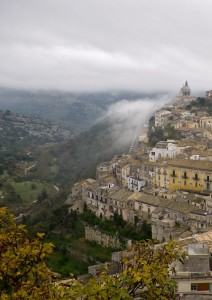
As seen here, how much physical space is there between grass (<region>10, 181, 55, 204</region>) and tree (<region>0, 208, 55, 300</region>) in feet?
264

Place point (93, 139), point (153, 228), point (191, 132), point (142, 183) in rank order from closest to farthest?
point (153, 228) < point (142, 183) < point (191, 132) < point (93, 139)

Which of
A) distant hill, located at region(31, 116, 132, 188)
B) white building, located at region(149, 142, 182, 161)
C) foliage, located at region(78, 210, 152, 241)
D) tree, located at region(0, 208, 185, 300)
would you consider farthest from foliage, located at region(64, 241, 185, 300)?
distant hill, located at region(31, 116, 132, 188)

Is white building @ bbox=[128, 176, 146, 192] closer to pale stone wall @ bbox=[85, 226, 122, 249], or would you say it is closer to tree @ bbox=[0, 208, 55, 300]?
pale stone wall @ bbox=[85, 226, 122, 249]

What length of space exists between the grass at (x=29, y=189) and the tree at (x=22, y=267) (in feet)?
264

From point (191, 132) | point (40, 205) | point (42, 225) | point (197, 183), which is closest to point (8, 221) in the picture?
point (197, 183)

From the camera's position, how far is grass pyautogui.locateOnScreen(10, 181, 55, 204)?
298ft

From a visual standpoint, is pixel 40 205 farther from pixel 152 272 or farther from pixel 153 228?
pixel 152 272

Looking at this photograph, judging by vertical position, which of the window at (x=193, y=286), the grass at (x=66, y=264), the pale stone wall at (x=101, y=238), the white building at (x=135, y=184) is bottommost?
the grass at (x=66, y=264)

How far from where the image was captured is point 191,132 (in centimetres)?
6881

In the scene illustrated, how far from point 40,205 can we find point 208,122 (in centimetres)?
3263

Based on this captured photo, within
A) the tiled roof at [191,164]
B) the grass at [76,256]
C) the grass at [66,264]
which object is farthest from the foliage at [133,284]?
the tiled roof at [191,164]

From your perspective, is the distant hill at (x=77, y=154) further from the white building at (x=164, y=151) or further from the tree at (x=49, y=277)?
the tree at (x=49, y=277)

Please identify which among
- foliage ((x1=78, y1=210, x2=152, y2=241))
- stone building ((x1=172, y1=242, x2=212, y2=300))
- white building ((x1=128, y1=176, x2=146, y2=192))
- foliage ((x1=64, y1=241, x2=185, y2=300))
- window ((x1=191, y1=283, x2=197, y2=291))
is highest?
foliage ((x1=64, y1=241, x2=185, y2=300))

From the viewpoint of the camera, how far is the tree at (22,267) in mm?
8695
